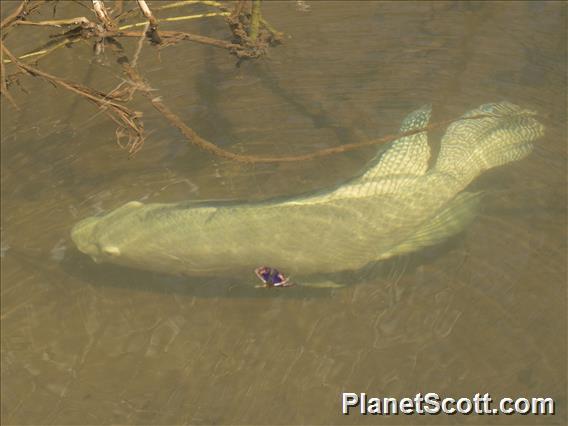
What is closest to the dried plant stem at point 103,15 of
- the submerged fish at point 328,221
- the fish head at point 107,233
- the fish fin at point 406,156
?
the submerged fish at point 328,221

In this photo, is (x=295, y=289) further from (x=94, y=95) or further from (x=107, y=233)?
(x=94, y=95)

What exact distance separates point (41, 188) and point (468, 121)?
3675mm

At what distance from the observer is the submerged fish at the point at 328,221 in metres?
4.86

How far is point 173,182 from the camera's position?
19.7 ft

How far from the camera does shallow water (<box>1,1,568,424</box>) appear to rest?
191 inches

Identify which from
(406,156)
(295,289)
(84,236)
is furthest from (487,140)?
(84,236)

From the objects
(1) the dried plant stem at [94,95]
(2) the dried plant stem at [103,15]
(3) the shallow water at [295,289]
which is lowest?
(3) the shallow water at [295,289]

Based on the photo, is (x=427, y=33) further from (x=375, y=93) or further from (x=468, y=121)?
(x=468, y=121)

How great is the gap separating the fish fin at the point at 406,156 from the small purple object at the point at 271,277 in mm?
937

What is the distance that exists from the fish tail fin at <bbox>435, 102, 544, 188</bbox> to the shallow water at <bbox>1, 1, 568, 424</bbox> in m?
0.19

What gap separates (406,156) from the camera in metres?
5.31

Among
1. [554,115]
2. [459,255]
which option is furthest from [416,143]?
[554,115]

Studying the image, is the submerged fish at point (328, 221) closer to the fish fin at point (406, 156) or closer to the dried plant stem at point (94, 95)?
the fish fin at point (406, 156)

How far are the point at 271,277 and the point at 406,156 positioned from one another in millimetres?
1397
